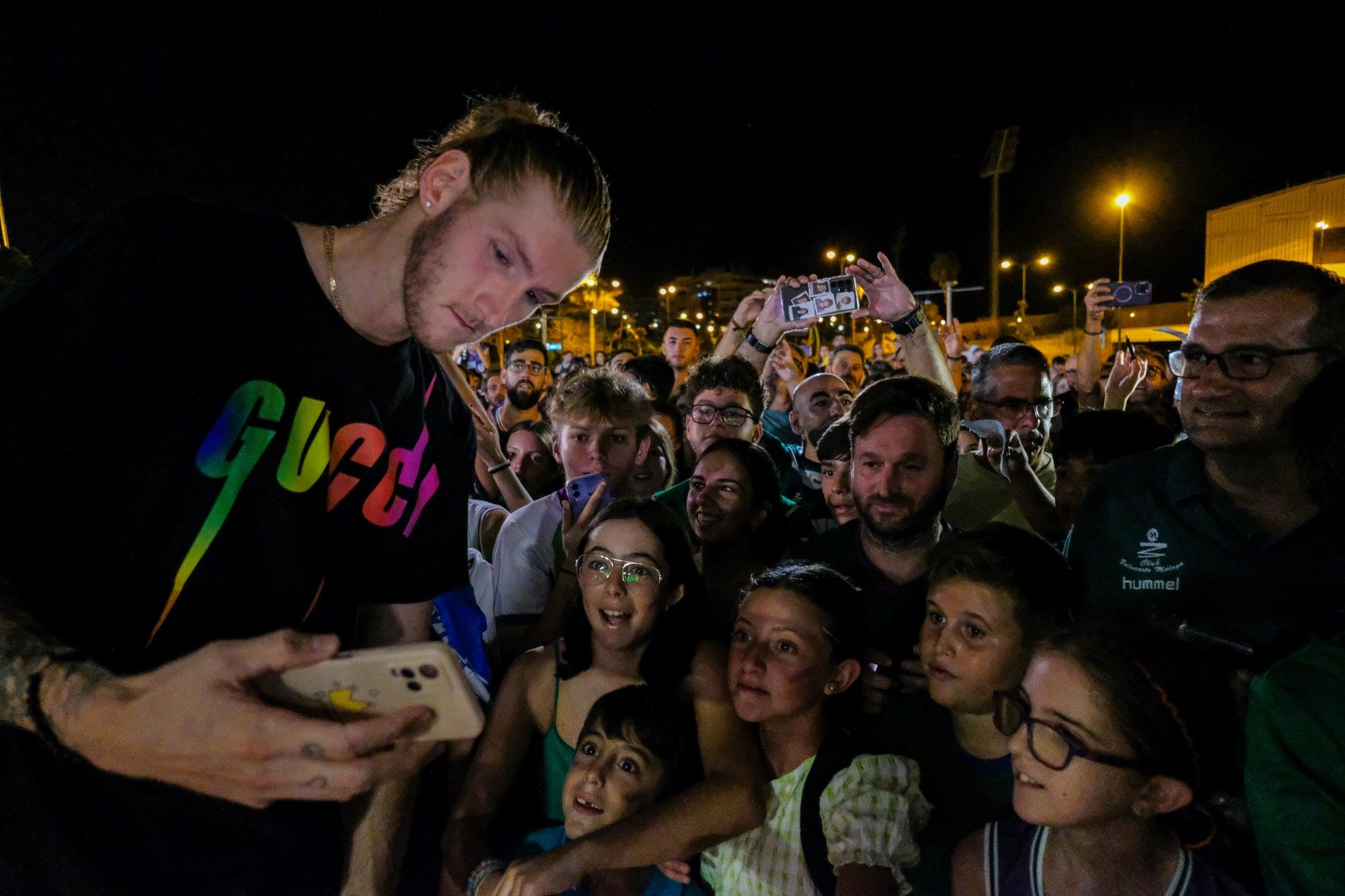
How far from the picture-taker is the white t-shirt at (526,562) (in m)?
3.47

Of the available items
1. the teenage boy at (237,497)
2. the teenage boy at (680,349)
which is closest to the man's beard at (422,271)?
the teenage boy at (237,497)

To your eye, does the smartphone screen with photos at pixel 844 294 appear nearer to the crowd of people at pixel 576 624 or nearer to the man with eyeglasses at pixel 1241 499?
the crowd of people at pixel 576 624

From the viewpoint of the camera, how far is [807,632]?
2.50m

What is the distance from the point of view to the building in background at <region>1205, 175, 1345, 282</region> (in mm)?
25594

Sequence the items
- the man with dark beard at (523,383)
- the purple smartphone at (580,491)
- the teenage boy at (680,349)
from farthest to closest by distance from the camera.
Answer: the teenage boy at (680,349) → the man with dark beard at (523,383) → the purple smartphone at (580,491)

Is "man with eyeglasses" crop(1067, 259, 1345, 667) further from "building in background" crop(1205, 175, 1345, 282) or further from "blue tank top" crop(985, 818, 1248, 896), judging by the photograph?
"building in background" crop(1205, 175, 1345, 282)

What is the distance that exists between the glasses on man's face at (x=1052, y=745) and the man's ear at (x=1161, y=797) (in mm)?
77

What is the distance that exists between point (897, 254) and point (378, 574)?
170 feet

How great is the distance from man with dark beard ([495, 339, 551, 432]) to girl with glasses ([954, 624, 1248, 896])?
5863 millimetres

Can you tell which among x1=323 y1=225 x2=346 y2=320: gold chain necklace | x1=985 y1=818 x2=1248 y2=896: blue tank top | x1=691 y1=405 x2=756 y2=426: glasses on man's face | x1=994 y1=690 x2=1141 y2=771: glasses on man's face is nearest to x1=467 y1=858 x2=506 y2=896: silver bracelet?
x1=985 y1=818 x2=1248 y2=896: blue tank top

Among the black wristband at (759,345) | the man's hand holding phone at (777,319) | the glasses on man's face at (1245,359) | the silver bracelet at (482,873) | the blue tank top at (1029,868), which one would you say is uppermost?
the man's hand holding phone at (777,319)

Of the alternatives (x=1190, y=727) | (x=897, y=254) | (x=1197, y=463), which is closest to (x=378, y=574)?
(x=1190, y=727)

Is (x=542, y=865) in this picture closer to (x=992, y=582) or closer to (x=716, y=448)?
(x=992, y=582)

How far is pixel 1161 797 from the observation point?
1858 millimetres
